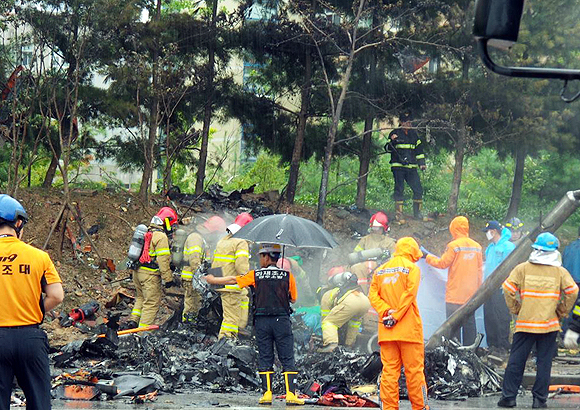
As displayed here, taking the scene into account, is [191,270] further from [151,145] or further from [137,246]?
[151,145]

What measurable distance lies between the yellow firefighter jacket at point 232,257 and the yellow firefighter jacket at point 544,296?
401 cm

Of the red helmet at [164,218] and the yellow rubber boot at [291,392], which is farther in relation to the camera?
the red helmet at [164,218]

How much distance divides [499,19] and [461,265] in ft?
29.3

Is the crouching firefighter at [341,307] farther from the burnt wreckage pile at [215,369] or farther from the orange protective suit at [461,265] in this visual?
the orange protective suit at [461,265]

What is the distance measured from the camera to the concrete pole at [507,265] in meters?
11.2

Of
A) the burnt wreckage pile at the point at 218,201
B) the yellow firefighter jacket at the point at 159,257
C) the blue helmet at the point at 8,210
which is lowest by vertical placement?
the yellow firefighter jacket at the point at 159,257

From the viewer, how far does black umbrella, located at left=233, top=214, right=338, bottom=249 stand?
10.9m

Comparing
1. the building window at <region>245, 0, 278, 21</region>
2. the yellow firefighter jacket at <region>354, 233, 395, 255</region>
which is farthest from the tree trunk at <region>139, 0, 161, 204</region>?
the yellow firefighter jacket at <region>354, 233, 395, 255</region>

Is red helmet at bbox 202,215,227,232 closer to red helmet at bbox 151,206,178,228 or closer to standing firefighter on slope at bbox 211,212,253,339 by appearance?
red helmet at bbox 151,206,178,228

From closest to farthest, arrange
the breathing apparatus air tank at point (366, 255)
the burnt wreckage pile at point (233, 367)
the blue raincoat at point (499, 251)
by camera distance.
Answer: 1. the burnt wreckage pile at point (233, 367)
2. the blue raincoat at point (499, 251)
3. the breathing apparatus air tank at point (366, 255)

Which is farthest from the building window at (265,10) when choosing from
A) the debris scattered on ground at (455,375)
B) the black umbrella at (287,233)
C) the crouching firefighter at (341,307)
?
the debris scattered on ground at (455,375)

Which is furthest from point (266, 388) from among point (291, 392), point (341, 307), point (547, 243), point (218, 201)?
point (218, 201)

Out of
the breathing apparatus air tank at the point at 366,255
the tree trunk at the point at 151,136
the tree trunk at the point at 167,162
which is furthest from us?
the tree trunk at the point at 151,136

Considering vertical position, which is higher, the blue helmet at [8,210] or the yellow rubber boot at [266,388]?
the blue helmet at [8,210]
